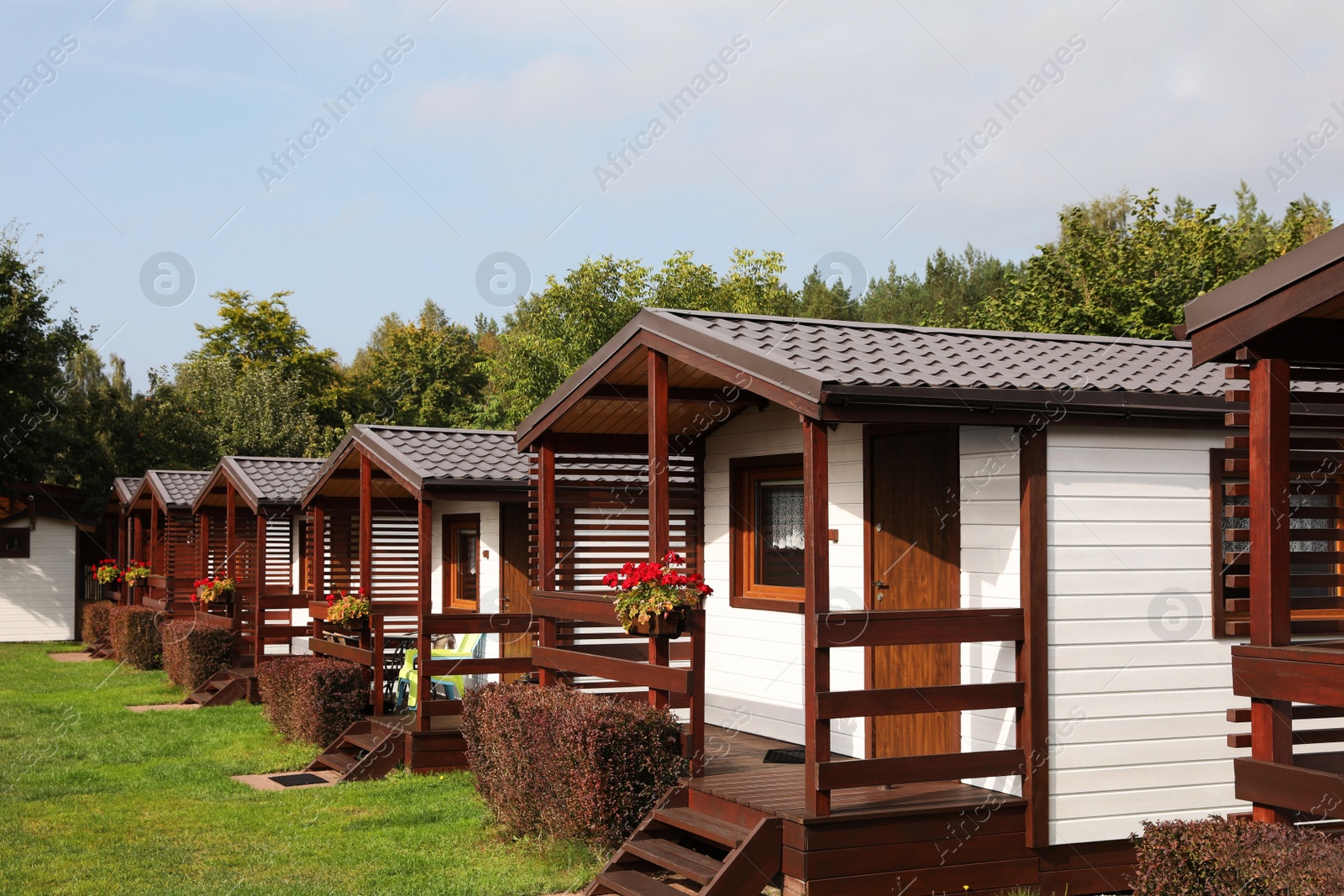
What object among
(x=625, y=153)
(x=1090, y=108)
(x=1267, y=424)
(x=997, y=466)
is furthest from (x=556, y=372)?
(x=1267, y=424)

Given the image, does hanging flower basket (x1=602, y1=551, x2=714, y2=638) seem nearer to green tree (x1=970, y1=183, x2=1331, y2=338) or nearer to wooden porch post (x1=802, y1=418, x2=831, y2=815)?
wooden porch post (x1=802, y1=418, x2=831, y2=815)

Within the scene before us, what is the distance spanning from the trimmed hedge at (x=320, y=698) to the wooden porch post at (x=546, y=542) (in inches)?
144

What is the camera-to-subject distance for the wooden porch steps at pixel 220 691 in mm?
16875

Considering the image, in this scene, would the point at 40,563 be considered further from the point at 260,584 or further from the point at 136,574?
the point at 260,584

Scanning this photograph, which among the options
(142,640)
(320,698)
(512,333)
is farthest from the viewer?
(512,333)

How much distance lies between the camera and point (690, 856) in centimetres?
716

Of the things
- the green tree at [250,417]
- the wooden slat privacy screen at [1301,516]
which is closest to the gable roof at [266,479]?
the wooden slat privacy screen at [1301,516]

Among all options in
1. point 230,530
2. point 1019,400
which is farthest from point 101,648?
point 1019,400

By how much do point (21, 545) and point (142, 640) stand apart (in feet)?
31.8

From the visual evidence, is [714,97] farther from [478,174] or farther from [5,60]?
[5,60]

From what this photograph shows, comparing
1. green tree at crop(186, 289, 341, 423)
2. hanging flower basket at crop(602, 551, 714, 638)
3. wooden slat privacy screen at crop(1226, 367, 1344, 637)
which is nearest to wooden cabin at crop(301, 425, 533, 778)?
hanging flower basket at crop(602, 551, 714, 638)

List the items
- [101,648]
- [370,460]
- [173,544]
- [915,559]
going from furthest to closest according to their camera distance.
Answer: [101,648]
[173,544]
[370,460]
[915,559]

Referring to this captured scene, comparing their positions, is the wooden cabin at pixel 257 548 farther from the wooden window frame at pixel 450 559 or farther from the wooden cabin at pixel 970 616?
the wooden cabin at pixel 970 616

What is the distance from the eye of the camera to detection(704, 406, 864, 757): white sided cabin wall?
351 inches
